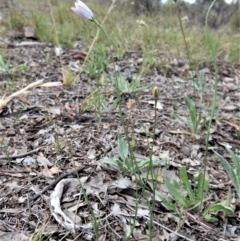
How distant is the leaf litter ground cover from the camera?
1.07m

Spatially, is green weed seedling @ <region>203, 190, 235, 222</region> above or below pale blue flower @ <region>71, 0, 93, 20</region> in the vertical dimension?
below

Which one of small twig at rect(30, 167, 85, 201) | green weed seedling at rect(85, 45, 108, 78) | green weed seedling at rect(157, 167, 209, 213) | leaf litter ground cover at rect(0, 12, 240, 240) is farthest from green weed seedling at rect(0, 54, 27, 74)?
A: green weed seedling at rect(157, 167, 209, 213)

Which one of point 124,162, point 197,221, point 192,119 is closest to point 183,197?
point 197,221

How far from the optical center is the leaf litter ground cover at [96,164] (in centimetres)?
107

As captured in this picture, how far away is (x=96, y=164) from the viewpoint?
133 cm

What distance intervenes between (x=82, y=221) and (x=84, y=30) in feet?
8.61

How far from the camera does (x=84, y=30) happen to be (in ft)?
11.2

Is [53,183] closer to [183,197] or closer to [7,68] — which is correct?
[183,197]

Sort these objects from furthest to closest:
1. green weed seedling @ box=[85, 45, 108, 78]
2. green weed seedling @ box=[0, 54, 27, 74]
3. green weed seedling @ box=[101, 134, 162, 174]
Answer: green weed seedling @ box=[85, 45, 108, 78], green weed seedling @ box=[0, 54, 27, 74], green weed seedling @ box=[101, 134, 162, 174]

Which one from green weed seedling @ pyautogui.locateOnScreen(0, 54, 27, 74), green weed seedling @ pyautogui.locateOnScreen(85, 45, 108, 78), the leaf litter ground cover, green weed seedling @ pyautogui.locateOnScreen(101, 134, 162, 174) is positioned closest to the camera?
the leaf litter ground cover

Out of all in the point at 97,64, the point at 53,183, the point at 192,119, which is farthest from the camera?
the point at 97,64

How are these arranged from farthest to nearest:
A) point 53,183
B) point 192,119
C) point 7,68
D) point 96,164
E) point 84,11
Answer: point 7,68 < point 192,119 < point 96,164 < point 53,183 < point 84,11

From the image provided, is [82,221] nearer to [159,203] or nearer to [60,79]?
[159,203]

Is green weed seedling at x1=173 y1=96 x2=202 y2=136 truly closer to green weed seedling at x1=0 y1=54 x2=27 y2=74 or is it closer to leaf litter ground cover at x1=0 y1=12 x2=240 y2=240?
leaf litter ground cover at x1=0 y1=12 x2=240 y2=240
